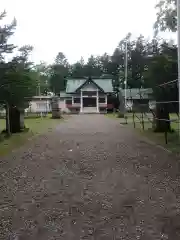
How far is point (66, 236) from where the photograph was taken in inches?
138

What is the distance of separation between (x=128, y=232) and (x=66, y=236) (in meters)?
0.63

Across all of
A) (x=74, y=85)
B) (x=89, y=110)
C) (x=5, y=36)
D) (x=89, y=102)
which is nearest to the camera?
(x=5, y=36)

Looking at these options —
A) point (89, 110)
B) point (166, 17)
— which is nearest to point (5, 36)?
point (166, 17)

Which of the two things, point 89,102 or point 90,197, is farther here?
point 89,102

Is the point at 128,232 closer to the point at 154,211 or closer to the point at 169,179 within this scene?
the point at 154,211

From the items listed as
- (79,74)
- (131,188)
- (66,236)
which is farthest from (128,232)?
(79,74)

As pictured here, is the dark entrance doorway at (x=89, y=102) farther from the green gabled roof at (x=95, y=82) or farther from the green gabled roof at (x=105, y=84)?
the green gabled roof at (x=105, y=84)

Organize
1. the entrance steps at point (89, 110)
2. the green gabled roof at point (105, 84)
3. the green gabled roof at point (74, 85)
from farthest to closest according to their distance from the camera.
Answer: the green gabled roof at point (74, 85) < the green gabled roof at point (105, 84) < the entrance steps at point (89, 110)

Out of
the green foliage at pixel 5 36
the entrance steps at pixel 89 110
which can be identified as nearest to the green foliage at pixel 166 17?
the green foliage at pixel 5 36

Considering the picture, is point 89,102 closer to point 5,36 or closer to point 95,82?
point 95,82

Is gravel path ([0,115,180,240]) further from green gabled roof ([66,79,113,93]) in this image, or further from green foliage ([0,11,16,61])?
green gabled roof ([66,79,113,93])

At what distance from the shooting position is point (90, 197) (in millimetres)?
4922

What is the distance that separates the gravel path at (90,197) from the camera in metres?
3.66

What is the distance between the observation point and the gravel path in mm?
3656
